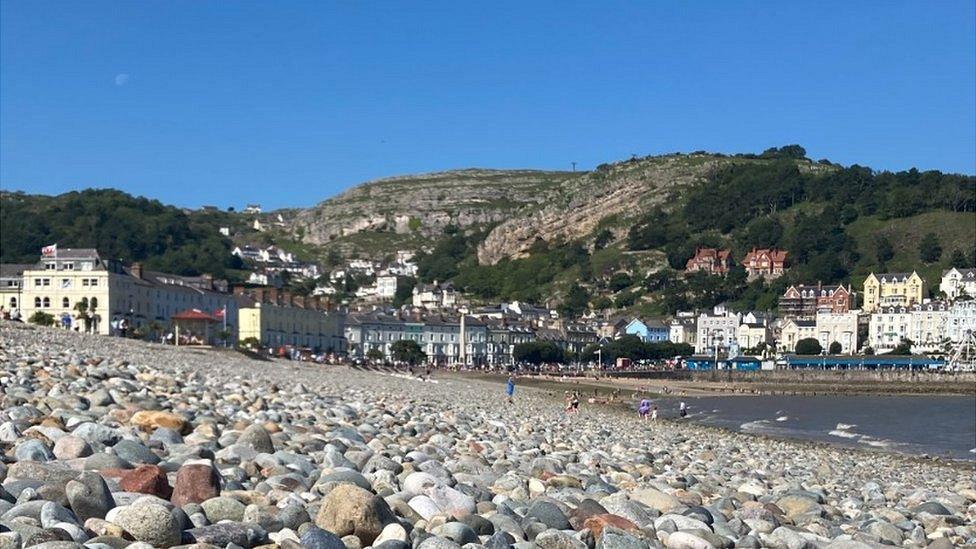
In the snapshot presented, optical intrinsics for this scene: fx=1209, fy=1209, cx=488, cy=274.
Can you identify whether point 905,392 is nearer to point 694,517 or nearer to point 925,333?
point 925,333

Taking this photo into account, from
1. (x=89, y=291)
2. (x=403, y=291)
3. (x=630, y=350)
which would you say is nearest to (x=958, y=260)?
(x=630, y=350)

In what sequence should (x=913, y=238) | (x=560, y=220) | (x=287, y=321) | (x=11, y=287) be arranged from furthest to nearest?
(x=560, y=220) → (x=913, y=238) → (x=287, y=321) → (x=11, y=287)

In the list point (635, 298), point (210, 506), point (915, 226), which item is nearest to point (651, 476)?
point (210, 506)

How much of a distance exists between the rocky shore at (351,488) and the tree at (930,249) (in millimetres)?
146595

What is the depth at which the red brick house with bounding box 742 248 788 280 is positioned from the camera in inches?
6407

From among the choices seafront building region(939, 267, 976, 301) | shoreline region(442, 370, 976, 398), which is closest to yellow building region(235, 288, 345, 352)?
shoreline region(442, 370, 976, 398)

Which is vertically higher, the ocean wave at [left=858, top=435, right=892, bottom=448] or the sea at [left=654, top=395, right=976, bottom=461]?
the ocean wave at [left=858, top=435, right=892, bottom=448]

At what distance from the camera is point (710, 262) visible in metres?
163

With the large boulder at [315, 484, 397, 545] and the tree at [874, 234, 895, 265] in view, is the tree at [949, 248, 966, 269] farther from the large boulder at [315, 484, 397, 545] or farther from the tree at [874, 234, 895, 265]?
the large boulder at [315, 484, 397, 545]

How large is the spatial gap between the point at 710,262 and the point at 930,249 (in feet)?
91.5

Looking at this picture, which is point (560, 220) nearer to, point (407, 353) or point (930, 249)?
point (930, 249)

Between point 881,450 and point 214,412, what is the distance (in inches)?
700

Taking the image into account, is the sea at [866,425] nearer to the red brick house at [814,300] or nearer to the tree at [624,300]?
the red brick house at [814,300]

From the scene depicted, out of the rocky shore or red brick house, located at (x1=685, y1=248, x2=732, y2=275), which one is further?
red brick house, located at (x1=685, y1=248, x2=732, y2=275)
